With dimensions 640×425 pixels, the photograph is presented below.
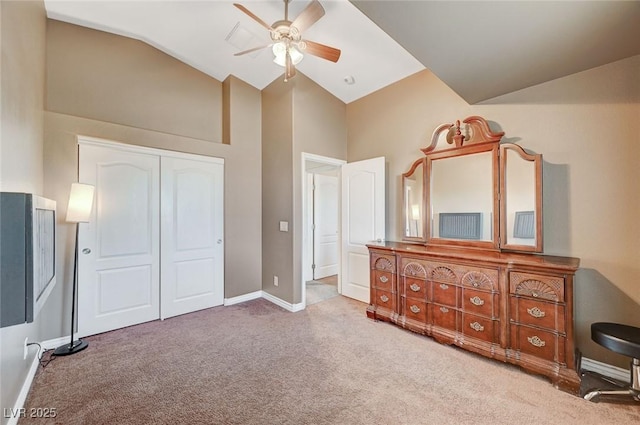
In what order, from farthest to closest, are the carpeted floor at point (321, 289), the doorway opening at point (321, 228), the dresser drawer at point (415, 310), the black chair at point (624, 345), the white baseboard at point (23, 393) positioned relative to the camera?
the doorway opening at point (321, 228) < the carpeted floor at point (321, 289) < the dresser drawer at point (415, 310) < the black chair at point (624, 345) < the white baseboard at point (23, 393)

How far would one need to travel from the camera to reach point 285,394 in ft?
6.39

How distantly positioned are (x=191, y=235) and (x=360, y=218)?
2.37m

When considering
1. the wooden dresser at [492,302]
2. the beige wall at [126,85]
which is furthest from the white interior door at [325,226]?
the wooden dresser at [492,302]

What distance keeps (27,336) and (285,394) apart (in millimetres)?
2054

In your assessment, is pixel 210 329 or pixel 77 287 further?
pixel 210 329

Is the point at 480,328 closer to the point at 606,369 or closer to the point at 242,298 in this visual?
the point at 606,369

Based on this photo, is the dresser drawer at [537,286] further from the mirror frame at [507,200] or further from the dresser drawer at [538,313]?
the mirror frame at [507,200]

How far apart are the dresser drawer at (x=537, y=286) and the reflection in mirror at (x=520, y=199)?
1.59 feet

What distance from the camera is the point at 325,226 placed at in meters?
5.38

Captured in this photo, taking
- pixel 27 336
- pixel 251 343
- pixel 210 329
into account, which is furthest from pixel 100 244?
pixel 251 343

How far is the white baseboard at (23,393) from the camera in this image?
1.66 m

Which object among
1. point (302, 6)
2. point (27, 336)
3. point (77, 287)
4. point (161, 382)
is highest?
point (302, 6)

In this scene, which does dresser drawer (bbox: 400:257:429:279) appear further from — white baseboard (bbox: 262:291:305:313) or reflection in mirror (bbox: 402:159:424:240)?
white baseboard (bbox: 262:291:305:313)

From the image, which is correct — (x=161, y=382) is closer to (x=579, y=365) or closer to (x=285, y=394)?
(x=285, y=394)
